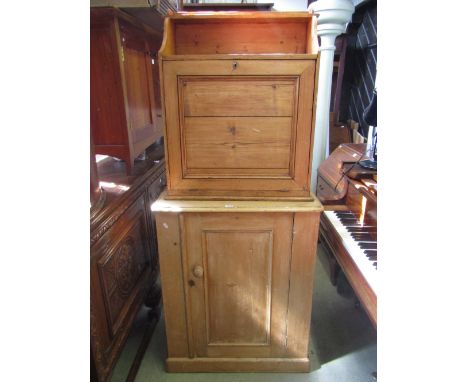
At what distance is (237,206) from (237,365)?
832mm

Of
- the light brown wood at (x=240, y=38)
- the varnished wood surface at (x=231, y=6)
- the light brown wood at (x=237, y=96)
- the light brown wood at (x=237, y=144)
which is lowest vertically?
the light brown wood at (x=237, y=144)

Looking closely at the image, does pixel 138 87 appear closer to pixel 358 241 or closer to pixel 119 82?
pixel 119 82

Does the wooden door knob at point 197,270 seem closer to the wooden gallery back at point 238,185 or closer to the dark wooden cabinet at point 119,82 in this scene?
the wooden gallery back at point 238,185

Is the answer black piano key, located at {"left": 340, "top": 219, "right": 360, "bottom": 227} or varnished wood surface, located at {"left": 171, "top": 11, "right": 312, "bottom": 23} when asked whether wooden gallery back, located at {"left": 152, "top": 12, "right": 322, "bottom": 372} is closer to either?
varnished wood surface, located at {"left": 171, "top": 11, "right": 312, "bottom": 23}

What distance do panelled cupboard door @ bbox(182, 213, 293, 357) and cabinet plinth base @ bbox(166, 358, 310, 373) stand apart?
0.10 feet

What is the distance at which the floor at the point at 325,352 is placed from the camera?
55.9 inches

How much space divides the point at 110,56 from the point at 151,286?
50.2 inches

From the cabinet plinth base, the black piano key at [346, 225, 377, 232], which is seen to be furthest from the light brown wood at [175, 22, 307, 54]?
the cabinet plinth base

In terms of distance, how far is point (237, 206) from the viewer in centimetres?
116

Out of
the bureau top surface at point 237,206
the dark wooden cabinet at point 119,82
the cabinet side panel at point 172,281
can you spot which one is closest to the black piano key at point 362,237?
the bureau top surface at point 237,206

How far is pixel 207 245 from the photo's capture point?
123cm

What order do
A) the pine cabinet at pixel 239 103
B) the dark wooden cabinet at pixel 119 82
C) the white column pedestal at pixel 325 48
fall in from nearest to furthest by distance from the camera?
the pine cabinet at pixel 239 103 → the dark wooden cabinet at pixel 119 82 → the white column pedestal at pixel 325 48

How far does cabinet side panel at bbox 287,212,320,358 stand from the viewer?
119cm

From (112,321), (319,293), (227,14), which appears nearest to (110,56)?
(227,14)
